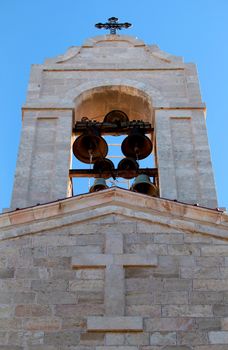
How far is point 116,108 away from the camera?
535 inches

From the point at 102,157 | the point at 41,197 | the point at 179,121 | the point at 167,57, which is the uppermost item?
the point at 167,57

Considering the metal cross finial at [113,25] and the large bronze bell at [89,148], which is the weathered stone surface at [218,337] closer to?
the large bronze bell at [89,148]

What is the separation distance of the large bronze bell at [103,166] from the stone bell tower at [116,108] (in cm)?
48

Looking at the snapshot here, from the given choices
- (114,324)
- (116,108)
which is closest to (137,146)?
Answer: (116,108)

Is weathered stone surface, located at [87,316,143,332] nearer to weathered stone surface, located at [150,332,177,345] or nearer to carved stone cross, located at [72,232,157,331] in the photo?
carved stone cross, located at [72,232,157,331]

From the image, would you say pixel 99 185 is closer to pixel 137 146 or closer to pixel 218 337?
pixel 137 146

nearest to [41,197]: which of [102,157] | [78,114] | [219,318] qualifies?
[102,157]

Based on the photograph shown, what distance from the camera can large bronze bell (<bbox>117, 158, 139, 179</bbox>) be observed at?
11.3 meters

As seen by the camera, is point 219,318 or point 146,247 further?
point 146,247

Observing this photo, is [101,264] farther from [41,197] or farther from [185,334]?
[41,197]

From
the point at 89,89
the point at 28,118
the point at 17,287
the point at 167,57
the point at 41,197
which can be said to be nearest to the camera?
the point at 17,287

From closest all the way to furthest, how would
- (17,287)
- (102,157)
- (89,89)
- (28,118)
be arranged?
1. (17,287)
2. (102,157)
3. (28,118)
4. (89,89)

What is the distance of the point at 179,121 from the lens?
12469 millimetres

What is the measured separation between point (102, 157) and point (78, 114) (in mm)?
1732
